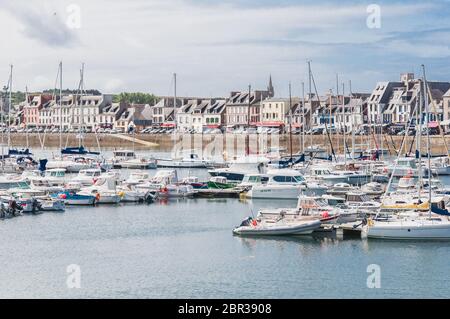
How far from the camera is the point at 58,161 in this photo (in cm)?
6281

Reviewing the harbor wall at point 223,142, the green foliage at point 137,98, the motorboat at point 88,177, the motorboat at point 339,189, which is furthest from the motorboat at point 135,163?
the green foliage at point 137,98

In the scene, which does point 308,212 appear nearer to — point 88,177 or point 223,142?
point 88,177

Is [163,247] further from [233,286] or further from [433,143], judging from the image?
[433,143]

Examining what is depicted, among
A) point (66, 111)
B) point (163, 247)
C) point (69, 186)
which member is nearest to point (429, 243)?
point (163, 247)

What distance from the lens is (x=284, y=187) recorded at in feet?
138

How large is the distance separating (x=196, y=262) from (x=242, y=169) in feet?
92.5

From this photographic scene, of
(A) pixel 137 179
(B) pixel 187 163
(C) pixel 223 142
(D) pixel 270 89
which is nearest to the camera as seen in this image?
(A) pixel 137 179

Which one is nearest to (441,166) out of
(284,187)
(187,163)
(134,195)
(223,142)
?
(187,163)

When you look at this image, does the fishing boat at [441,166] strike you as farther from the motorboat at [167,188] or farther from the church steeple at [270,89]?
the church steeple at [270,89]

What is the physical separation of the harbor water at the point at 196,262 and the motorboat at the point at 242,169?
17573 millimetres

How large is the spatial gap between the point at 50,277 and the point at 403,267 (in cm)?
933

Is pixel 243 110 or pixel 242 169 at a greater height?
pixel 243 110

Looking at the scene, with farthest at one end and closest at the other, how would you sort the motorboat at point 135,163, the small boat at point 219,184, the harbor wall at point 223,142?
1. the harbor wall at point 223,142
2. the motorboat at point 135,163
3. the small boat at point 219,184

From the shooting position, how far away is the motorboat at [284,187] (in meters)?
42.0
